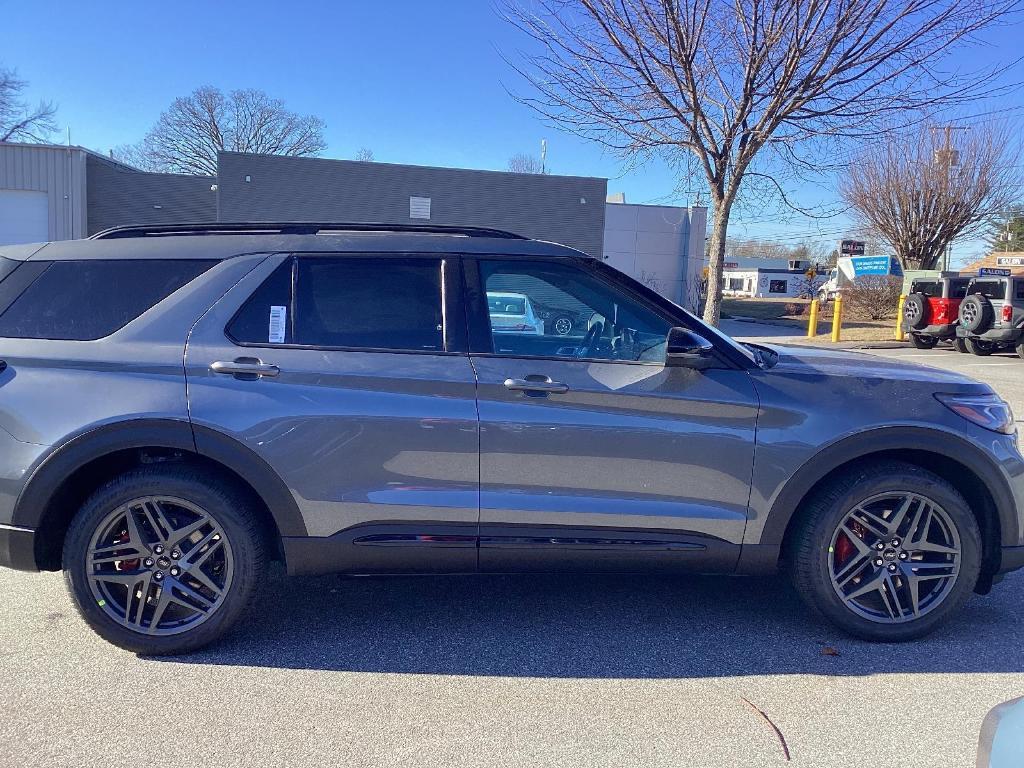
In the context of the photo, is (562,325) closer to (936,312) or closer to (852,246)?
(936,312)

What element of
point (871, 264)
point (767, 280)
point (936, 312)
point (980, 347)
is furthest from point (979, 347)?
point (767, 280)

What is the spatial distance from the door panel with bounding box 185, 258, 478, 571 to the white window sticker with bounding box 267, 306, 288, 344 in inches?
1.6

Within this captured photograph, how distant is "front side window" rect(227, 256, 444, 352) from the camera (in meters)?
3.43

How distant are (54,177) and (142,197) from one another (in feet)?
8.93

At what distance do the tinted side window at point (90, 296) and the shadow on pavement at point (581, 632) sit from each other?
153 centimetres

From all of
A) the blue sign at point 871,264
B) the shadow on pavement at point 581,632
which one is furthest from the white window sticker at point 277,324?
the blue sign at point 871,264

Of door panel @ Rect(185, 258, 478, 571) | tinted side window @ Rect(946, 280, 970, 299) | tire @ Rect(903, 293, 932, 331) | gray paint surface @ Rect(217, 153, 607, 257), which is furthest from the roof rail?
gray paint surface @ Rect(217, 153, 607, 257)

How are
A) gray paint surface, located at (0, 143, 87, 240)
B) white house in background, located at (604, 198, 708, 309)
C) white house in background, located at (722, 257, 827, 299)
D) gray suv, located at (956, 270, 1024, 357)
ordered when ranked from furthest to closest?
white house in background, located at (722, 257, 827, 299) < white house in background, located at (604, 198, 708, 309) < gray paint surface, located at (0, 143, 87, 240) < gray suv, located at (956, 270, 1024, 357)

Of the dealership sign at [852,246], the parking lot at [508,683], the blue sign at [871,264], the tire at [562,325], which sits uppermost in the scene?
the dealership sign at [852,246]

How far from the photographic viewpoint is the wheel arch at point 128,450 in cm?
328

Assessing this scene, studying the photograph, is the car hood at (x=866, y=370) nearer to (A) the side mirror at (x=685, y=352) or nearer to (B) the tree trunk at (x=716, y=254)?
(A) the side mirror at (x=685, y=352)

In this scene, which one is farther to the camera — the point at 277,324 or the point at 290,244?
the point at 290,244

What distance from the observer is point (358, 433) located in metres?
3.31

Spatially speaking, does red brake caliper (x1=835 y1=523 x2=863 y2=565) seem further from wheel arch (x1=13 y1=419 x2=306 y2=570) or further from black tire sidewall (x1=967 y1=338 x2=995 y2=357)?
black tire sidewall (x1=967 y1=338 x2=995 y2=357)
